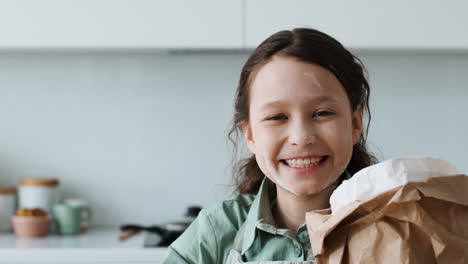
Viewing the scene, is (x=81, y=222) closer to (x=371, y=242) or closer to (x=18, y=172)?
(x=18, y=172)

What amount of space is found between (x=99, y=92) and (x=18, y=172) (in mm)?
405

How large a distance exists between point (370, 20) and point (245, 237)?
1076 millimetres

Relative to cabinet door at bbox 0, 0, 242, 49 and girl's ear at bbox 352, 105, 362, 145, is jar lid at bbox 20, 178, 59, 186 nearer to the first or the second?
cabinet door at bbox 0, 0, 242, 49

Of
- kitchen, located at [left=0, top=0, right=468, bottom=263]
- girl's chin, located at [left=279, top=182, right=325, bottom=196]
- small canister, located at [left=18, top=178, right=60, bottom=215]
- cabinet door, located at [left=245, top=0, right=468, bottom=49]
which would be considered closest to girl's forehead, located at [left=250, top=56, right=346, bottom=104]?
girl's chin, located at [left=279, top=182, right=325, bottom=196]

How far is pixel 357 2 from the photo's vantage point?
6.25 feet

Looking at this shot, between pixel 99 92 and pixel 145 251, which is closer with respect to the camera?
pixel 145 251

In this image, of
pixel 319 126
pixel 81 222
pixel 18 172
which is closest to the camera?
pixel 319 126

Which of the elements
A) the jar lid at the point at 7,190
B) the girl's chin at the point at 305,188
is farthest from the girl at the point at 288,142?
the jar lid at the point at 7,190

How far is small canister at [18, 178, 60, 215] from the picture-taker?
213 centimetres

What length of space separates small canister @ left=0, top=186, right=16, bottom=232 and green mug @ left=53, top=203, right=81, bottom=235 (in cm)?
18

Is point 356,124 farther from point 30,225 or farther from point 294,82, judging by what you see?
point 30,225

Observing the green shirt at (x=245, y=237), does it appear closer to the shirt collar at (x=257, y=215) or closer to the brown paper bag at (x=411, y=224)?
the shirt collar at (x=257, y=215)

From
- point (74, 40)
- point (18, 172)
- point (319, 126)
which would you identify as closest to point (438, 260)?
point (319, 126)

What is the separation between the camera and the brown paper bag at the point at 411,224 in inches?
26.1
